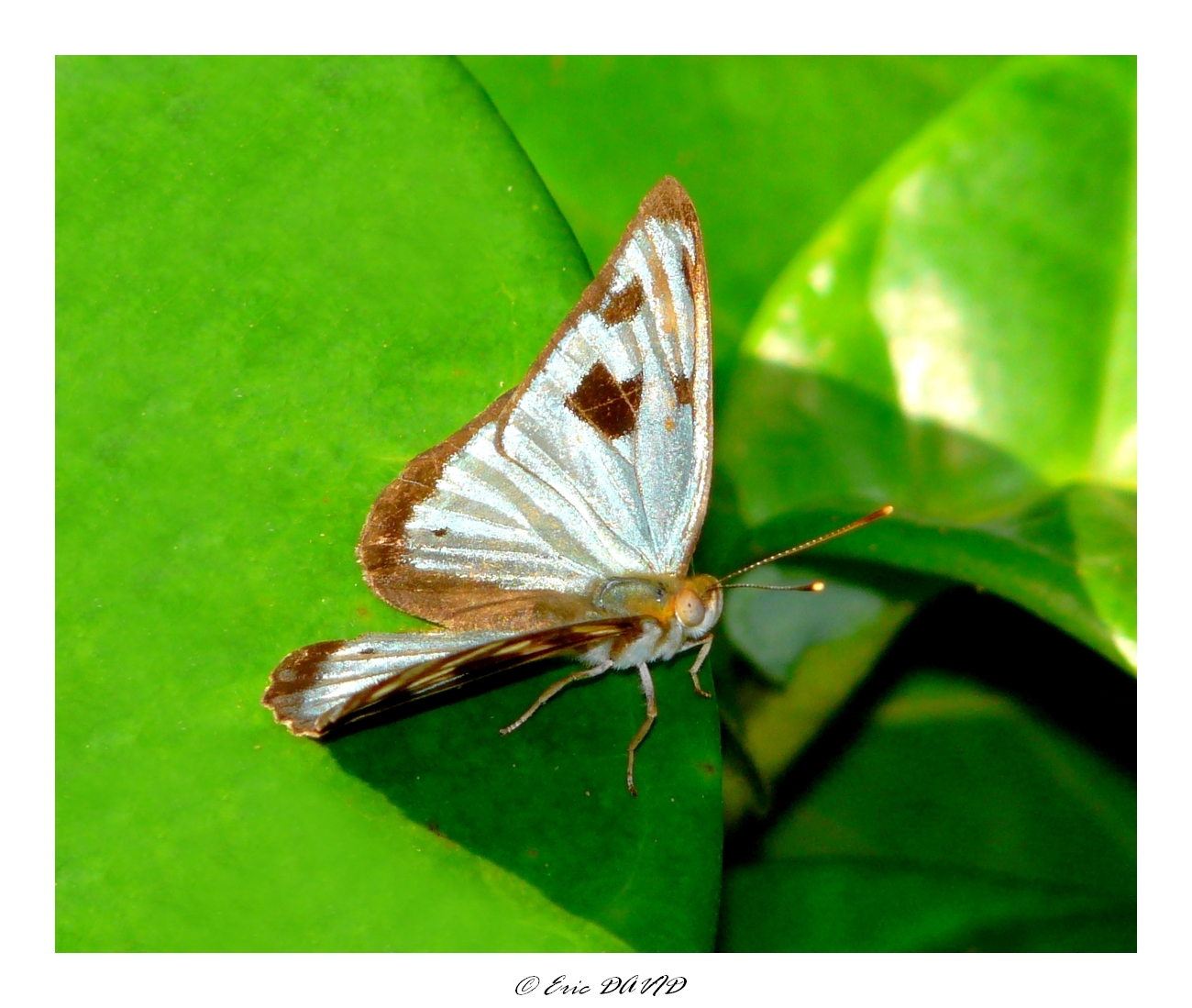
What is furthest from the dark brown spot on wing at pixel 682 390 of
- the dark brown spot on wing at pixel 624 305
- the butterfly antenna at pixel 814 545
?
the butterfly antenna at pixel 814 545

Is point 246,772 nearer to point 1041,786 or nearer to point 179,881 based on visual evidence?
point 179,881

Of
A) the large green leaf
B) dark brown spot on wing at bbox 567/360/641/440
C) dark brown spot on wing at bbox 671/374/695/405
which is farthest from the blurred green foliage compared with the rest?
dark brown spot on wing at bbox 671/374/695/405

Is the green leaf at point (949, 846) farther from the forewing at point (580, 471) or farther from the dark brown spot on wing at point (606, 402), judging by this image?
the dark brown spot on wing at point (606, 402)

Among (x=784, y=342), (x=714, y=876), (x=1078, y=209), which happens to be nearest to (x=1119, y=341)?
(x=1078, y=209)

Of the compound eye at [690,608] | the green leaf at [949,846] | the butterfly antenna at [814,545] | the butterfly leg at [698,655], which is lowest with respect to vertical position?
the green leaf at [949,846]

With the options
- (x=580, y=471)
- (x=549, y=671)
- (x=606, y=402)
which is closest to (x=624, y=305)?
(x=606, y=402)

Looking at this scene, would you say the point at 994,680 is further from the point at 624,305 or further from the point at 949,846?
the point at 624,305
